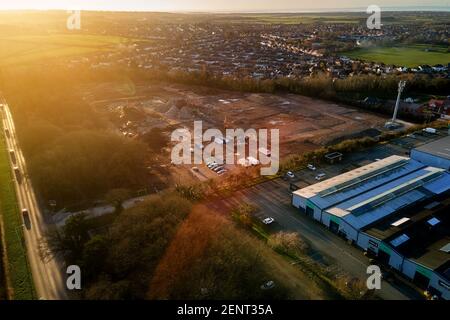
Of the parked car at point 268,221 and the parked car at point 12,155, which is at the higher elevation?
the parked car at point 12,155

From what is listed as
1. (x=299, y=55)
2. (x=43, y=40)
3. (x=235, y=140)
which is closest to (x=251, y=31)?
(x=299, y=55)

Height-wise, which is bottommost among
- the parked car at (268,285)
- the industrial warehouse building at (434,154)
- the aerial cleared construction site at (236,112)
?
the parked car at (268,285)

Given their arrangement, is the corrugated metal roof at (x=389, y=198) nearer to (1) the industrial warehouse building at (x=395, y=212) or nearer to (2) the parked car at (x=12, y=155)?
(1) the industrial warehouse building at (x=395, y=212)

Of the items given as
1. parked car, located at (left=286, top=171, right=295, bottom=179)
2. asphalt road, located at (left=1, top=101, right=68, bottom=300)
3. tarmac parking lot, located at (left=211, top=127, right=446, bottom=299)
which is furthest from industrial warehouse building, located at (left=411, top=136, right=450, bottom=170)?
asphalt road, located at (left=1, top=101, right=68, bottom=300)

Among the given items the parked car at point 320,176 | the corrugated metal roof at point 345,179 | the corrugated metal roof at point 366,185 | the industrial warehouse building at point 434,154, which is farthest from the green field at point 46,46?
the industrial warehouse building at point 434,154

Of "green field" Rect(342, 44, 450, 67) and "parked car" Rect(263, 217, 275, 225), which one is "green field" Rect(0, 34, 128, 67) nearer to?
"parked car" Rect(263, 217, 275, 225)
